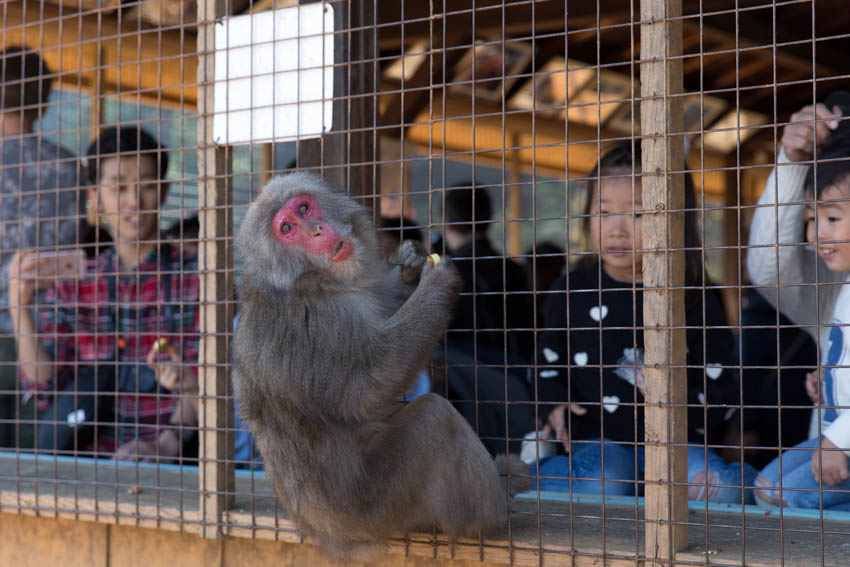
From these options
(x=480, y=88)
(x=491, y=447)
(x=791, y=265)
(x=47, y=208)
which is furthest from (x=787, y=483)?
(x=480, y=88)

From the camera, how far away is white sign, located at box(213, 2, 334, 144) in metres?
3.22

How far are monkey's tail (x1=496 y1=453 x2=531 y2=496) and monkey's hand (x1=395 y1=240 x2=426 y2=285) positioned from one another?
0.75 meters

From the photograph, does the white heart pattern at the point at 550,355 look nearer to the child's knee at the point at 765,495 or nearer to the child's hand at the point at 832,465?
the child's knee at the point at 765,495

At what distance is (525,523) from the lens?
3.11m

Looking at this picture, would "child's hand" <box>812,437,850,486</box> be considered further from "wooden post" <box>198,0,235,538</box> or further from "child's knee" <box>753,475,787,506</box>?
"wooden post" <box>198,0,235,538</box>

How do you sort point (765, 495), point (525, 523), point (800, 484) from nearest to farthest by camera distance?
point (525, 523), point (800, 484), point (765, 495)

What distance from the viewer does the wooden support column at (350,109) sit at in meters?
3.39

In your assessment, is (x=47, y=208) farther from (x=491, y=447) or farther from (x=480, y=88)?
(x=480, y=88)

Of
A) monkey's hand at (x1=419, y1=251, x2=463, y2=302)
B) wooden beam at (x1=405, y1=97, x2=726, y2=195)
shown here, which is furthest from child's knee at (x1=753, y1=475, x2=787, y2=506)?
wooden beam at (x1=405, y1=97, x2=726, y2=195)

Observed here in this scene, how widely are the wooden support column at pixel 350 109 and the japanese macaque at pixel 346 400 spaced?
495 mm

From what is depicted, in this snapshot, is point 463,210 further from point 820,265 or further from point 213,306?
point 213,306

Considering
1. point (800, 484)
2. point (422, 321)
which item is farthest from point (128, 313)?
point (800, 484)

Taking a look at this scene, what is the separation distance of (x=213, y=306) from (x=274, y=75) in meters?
0.95

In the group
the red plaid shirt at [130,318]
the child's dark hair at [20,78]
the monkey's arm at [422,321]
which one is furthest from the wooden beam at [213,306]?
the child's dark hair at [20,78]
